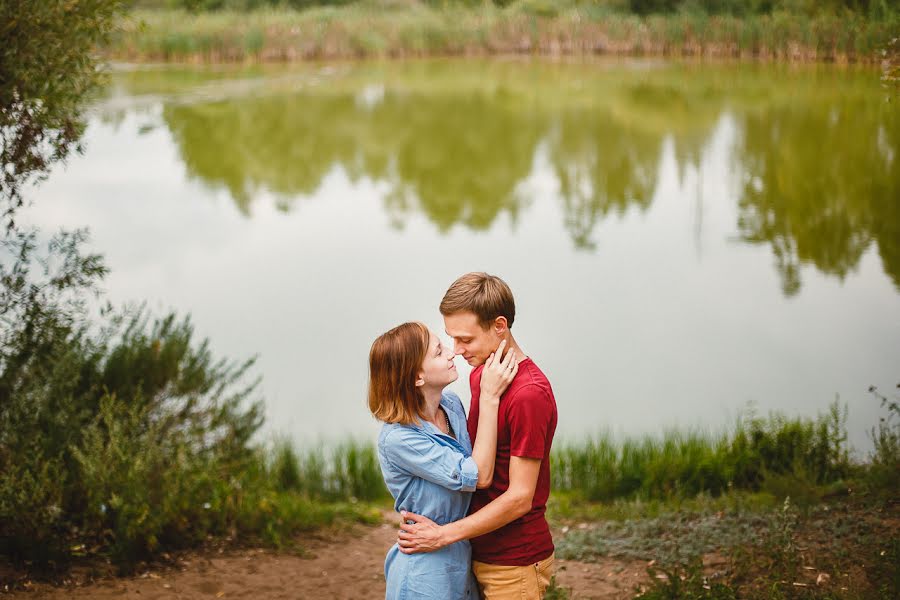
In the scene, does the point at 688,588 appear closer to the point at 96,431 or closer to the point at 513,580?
the point at 513,580

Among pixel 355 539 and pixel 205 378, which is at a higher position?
pixel 205 378

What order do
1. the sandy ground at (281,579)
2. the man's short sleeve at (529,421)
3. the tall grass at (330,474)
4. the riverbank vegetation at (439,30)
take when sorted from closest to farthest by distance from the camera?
the man's short sleeve at (529,421)
the sandy ground at (281,579)
the tall grass at (330,474)
the riverbank vegetation at (439,30)

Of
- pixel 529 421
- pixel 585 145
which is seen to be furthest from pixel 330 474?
pixel 585 145

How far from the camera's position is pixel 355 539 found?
601cm

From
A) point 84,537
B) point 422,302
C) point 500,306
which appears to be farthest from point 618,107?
point 500,306

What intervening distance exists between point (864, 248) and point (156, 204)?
9.70 m

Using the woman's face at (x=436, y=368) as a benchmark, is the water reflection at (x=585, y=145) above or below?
above

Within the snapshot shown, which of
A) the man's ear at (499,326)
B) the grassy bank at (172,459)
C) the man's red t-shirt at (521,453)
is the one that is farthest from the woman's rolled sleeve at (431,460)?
the grassy bank at (172,459)

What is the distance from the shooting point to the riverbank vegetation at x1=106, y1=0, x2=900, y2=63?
18.2 metres

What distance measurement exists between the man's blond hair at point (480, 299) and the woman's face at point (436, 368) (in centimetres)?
11

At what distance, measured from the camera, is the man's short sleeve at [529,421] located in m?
2.43

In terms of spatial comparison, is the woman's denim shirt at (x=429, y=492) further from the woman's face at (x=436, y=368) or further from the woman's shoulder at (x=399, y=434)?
the woman's face at (x=436, y=368)

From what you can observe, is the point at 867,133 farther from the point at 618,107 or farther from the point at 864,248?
the point at 618,107

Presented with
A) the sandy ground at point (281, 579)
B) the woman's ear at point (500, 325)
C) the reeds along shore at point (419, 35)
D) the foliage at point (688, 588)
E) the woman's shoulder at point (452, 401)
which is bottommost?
the sandy ground at point (281, 579)
